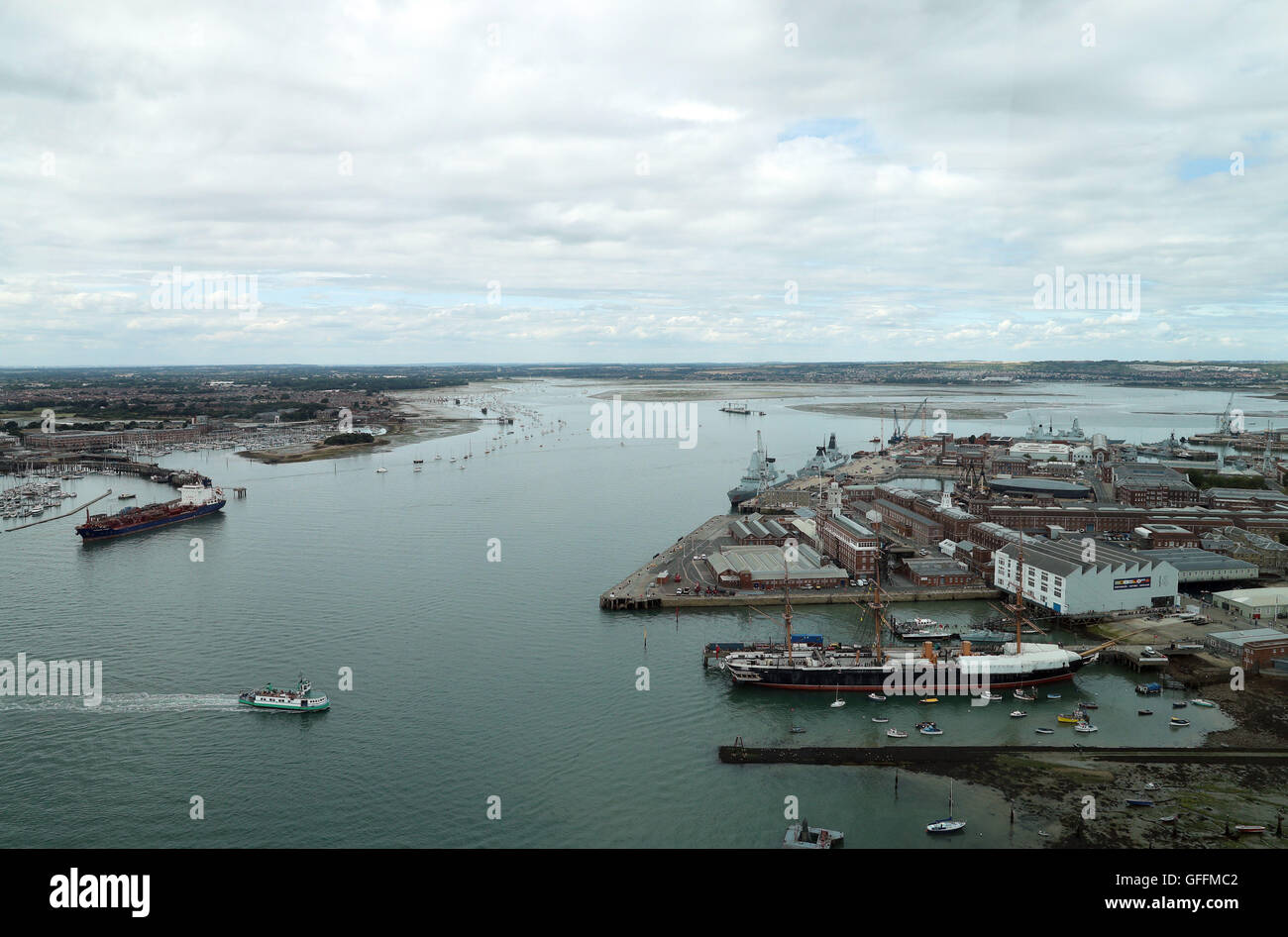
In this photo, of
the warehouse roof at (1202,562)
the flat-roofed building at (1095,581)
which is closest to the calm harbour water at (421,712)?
the flat-roofed building at (1095,581)

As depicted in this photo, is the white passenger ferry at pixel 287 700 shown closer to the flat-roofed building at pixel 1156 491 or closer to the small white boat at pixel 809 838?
the small white boat at pixel 809 838

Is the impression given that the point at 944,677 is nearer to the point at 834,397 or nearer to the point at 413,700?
the point at 413,700

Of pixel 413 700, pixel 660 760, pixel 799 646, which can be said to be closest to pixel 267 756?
pixel 413 700

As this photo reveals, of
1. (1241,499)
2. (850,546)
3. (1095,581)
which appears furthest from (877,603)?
(1241,499)

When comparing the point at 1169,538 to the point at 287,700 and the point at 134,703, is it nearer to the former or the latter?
the point at 287,700
